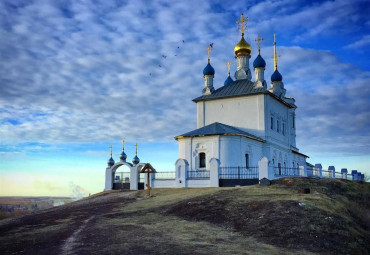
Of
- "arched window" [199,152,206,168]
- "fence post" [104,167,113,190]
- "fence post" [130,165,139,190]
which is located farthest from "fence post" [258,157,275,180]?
"fence post" [104,167,113,190]

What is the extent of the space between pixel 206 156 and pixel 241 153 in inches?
103

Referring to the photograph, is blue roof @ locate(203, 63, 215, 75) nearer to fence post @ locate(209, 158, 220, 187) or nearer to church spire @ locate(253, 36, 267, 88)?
church spire @ locate(253, 36, 267, 88)

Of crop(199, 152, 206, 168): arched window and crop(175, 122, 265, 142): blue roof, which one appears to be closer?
crop(175, 122, 265, 142): blue roof

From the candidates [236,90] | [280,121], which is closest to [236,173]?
[236,90]

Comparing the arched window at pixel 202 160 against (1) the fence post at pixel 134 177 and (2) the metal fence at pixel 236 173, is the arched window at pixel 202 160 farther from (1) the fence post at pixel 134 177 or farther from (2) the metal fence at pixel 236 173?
(1) the fence post at pixel 134 177

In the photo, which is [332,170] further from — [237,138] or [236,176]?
[236,176]

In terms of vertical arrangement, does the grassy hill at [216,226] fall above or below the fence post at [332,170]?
below

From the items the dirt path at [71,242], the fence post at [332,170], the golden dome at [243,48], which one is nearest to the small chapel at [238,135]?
the golden dome at [243,48]

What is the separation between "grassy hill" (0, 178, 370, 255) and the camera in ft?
38.1

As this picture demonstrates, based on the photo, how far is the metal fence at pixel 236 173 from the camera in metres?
25.8

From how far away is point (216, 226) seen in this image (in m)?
14.3

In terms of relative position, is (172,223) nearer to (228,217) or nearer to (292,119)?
(228,217)

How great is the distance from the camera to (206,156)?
2866cm

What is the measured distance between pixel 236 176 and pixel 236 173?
674 mm
